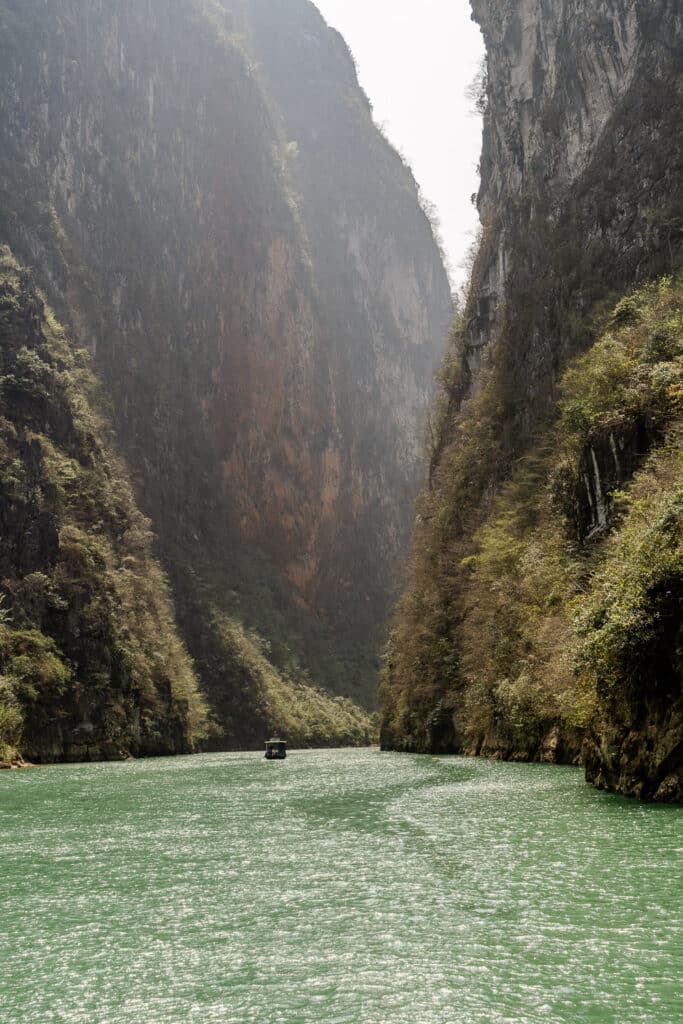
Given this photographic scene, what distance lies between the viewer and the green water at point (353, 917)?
776cm

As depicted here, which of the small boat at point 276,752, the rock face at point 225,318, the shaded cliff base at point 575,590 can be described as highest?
the rock face at point 225,318

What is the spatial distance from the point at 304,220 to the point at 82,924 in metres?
152

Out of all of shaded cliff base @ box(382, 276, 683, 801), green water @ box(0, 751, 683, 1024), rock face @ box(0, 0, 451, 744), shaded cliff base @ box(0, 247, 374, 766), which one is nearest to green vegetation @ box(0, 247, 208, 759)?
shaded cliff base @ box(0, 247, 374, 766)

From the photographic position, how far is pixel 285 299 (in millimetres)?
130875

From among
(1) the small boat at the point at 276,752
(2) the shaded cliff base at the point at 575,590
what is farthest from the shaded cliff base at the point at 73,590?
(2) the shaded cliff base at the point at 575,590

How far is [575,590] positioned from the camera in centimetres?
3155

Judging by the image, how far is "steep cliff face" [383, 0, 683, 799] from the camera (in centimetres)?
3203

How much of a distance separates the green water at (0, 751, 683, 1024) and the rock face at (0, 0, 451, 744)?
7479 cm

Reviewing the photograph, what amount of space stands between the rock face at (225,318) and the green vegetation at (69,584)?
526 inches

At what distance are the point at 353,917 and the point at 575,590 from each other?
22481 mm

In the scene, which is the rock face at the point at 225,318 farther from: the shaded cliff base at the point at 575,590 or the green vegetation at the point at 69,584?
the shaded cliff base at the point at 575,590

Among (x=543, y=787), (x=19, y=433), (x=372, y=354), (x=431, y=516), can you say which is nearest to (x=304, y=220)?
(x=372, y=354)

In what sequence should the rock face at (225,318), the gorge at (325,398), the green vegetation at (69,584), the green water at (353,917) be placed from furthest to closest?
the rock face at (225,318) < the green vegetation at (69,584) < the gorge at (325,398) < the green water at (353,917)

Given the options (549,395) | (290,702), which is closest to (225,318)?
(290,702)
